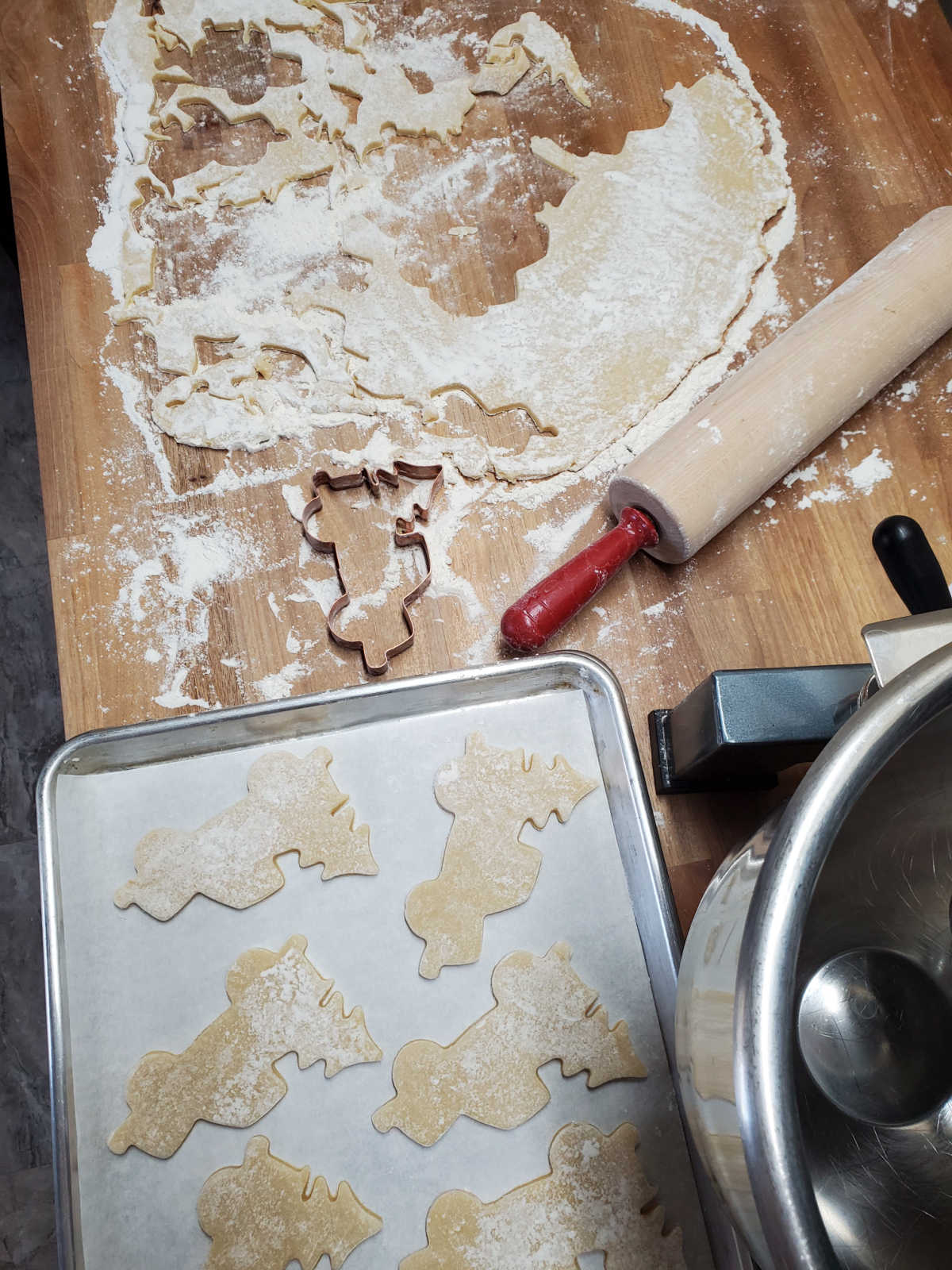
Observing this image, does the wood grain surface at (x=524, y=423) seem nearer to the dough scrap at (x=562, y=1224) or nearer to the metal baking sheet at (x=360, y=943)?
the metal baking sheet at (x=360, y=943)

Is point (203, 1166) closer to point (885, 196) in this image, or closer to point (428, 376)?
point (428, 376)

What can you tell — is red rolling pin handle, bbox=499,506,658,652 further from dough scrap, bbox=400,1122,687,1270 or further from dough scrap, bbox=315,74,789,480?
dough scrap, bbox=400,1122,687,1270

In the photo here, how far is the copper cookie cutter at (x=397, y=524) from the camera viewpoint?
81cm

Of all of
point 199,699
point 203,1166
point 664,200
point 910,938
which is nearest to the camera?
point 910,938

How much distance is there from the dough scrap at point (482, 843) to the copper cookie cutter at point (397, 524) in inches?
4.4

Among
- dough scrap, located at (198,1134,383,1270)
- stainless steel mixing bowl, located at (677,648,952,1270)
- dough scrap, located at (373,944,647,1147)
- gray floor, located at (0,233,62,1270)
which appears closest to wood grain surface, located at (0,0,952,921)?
dough scrap, located at (373,944,647,1147)

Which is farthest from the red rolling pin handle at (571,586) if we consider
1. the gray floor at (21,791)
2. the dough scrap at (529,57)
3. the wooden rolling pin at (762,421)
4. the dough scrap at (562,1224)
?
the gray floor at (21,791)

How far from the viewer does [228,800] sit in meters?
0.76

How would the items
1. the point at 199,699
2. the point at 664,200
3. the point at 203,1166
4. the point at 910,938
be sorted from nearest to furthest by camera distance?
the point at 910,938
the point at 203,1166
the point at 199,699
the point at 664,200

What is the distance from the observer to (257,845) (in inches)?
29.2

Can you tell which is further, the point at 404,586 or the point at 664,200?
the point at 664,200

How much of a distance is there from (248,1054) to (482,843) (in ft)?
0.77

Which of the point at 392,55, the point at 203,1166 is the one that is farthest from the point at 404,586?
the point at 392,55

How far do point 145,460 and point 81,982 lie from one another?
0.45 meters
